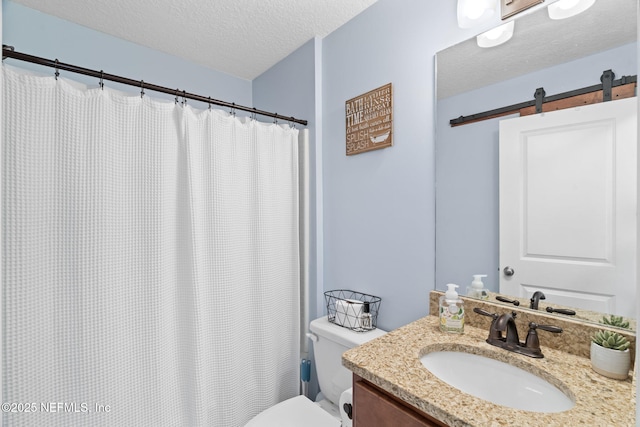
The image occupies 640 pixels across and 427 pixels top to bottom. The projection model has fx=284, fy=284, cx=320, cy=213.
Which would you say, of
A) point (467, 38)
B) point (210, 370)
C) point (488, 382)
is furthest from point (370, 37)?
point (210, 370)

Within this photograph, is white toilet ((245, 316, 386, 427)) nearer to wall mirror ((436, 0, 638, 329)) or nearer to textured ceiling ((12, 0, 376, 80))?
wall mirror ((436, 0, 638, 329))

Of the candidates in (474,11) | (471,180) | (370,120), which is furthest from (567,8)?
(370,120)

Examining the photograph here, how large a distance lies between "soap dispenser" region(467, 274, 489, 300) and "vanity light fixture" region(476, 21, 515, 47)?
2.92 feet

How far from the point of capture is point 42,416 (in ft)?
3.61

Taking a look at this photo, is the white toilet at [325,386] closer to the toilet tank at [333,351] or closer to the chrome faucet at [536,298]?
the toilet tank at [333,351]

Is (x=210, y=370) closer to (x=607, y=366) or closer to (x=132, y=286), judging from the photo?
(x=132, y=286)

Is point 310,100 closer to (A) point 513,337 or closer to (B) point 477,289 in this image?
(B) point 477,289

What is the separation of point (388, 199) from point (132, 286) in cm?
127

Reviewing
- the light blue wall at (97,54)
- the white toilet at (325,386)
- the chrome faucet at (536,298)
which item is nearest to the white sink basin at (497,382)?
the chrome faucet at (536,298)

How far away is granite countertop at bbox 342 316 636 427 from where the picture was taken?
0.59 meters

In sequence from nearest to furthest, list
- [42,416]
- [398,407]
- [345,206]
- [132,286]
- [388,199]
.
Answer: [398,407] < [42,416] < [132,286] < [388,199] < [345,206]

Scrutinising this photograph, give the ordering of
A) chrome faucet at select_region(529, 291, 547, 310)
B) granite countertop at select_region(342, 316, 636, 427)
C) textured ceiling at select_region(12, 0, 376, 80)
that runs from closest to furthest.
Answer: granite countertop at select_region(342, 316, 636, 427)
chrome faucet at select_region(529, 291, 547, 310)
textured ceiling at select_region(12, 0, 376, 80)

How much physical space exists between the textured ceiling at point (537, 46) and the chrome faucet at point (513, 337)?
848mm

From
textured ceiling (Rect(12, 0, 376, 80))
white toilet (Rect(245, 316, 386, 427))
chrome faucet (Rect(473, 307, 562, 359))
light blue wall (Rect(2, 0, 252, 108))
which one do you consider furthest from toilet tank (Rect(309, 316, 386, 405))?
light blue wall (Rect(2, 0, 252, 108))
